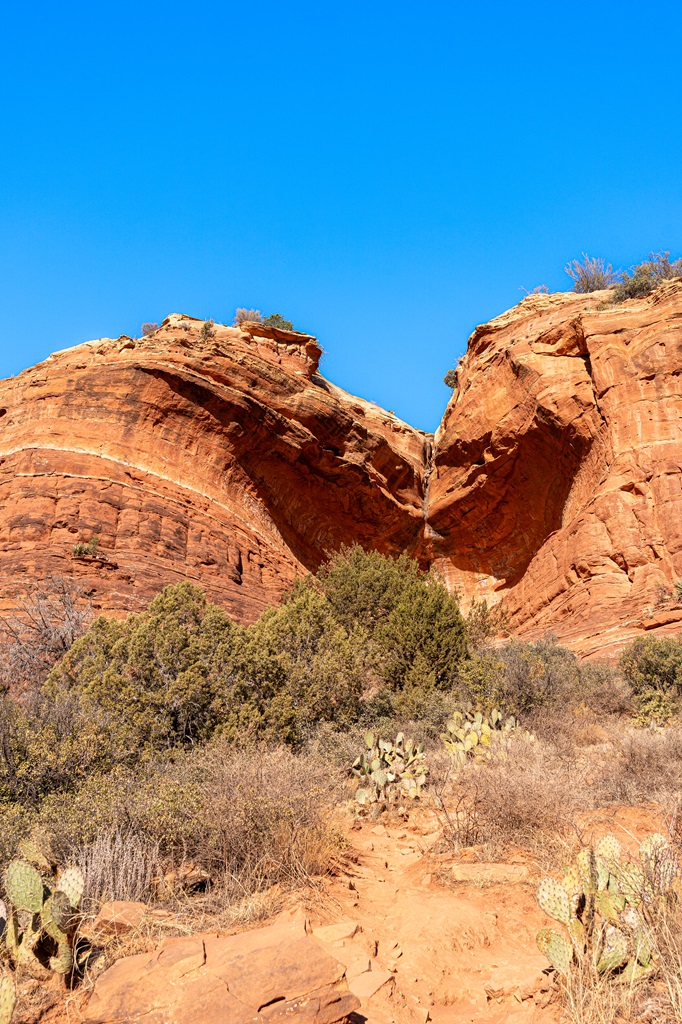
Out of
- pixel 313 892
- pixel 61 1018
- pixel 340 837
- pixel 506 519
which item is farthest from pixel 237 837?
pixel 506 519

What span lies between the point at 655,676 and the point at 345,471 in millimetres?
13581

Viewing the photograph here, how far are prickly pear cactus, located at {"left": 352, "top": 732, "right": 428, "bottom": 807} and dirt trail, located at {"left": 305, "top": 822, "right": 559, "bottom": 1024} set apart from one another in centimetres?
123

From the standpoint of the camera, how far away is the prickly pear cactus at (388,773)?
23.9 feet

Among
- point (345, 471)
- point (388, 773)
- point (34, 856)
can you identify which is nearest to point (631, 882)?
point (34, 856)

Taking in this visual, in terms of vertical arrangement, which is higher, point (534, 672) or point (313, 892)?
point (534, 672)

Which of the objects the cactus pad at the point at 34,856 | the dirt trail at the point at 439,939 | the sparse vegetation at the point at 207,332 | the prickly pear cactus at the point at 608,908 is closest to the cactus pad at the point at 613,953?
the prickly pear cactus at the point at 608,908

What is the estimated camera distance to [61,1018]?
3295 millimetres

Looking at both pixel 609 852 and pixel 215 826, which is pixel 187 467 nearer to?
pixel 215 826

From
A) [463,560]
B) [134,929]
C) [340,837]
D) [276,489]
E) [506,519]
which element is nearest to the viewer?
[134,929]

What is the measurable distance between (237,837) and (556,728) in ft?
19.5

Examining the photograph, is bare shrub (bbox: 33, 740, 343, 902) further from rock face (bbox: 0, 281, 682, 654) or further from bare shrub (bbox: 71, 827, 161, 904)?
rock face (bbox: 0, 281, 682, 654)

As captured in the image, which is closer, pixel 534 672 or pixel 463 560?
pixel 534 672

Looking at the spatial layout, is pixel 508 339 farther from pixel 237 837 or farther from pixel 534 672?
pixel 237 837

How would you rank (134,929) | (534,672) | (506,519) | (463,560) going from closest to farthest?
(134,929) < (534,672) < (506,519) < (463,560)
